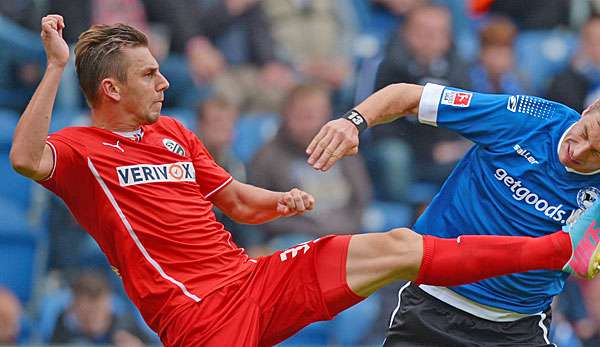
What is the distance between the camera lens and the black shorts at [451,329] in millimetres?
4316

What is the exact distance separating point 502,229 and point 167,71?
3910 mm

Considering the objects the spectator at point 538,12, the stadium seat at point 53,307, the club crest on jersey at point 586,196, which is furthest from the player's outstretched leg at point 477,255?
the spectator at point 538,12

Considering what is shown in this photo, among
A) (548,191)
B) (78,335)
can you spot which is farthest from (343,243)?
(78,335)

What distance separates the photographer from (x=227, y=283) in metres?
4.02

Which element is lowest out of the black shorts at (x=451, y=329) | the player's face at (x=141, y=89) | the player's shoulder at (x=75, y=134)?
the black shorts at (x=451, y=329)

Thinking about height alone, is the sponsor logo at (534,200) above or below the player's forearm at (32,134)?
below

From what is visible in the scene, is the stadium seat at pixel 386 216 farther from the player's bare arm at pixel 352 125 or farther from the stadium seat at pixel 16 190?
the player's bare arm at pixel 352 125

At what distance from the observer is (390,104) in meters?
4.27

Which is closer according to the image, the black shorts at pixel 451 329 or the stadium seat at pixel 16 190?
the black shorts at pixel 451 329

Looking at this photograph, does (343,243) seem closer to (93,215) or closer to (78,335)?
(93,215)

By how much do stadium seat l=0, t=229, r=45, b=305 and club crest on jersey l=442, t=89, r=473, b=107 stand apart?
406 cm

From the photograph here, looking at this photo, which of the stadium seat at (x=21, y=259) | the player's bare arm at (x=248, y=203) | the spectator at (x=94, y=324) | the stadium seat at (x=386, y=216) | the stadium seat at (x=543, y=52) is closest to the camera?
the player's bare arm at (x=248, y=203)

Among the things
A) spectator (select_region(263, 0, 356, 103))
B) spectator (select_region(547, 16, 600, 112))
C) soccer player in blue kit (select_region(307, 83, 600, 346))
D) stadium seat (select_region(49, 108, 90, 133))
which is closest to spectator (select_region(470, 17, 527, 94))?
spectator (select_region(547, 16, 600, 112))

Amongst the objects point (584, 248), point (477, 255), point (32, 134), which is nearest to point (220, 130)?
point (32, 134)
